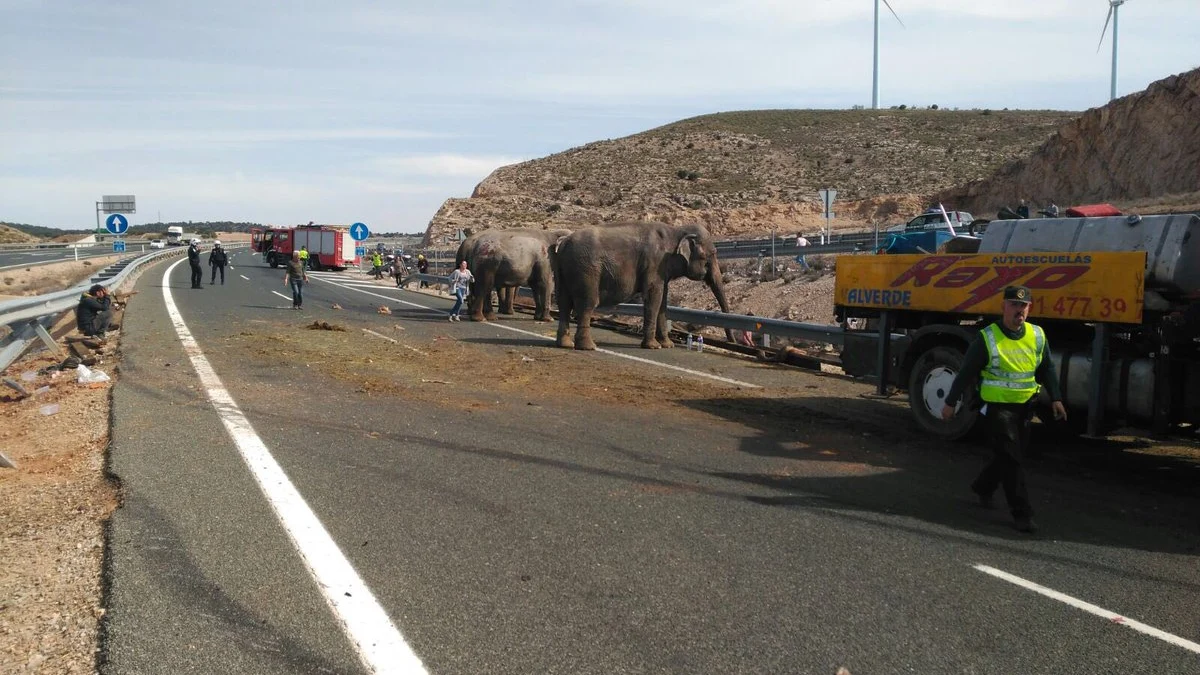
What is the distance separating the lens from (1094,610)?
204 inches

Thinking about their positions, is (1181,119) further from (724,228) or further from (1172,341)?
(1172,341)

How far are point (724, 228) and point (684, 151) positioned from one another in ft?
87.6

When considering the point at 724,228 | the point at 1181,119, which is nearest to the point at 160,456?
the point at 1181,119

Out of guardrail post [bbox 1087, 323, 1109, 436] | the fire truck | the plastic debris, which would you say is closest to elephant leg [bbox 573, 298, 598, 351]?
the plastic debris

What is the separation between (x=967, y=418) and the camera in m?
9.55

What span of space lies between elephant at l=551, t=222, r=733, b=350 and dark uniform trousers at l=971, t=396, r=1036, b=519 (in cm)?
1101

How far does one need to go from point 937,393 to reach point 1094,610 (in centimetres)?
496

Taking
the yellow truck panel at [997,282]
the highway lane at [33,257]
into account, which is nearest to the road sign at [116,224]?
the highway lane at [33,257]

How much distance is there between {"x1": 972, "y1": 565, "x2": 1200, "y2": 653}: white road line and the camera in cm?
479

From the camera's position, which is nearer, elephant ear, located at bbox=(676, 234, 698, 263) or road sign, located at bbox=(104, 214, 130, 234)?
elephant ear, located at bbox=(676, 234, 698, 263)

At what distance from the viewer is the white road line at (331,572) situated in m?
4.37

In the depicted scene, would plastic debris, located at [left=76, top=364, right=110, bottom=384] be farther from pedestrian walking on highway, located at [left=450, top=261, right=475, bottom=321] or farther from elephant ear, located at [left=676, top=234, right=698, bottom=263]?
pedestrian walking on highway, located at [left=450, top=261, right=475, bottom=321]

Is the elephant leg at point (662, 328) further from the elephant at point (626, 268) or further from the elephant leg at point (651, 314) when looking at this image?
the elephant leg at point (651, 314)

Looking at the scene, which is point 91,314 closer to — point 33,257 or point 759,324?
point 759,324
